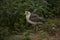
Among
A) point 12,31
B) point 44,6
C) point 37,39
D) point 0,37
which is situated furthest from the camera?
point 44,6

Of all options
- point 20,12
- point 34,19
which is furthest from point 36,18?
point 20,12

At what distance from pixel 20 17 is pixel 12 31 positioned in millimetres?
639

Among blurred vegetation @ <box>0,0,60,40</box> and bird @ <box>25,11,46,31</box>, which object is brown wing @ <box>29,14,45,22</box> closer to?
bird @ <box>25,11,46,31</box>

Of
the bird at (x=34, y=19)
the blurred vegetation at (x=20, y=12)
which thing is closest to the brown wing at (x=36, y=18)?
the bird at (x=34, y=19)

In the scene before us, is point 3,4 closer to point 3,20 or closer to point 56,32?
point 3,20

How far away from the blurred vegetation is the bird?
18 cm

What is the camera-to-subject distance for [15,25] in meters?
7.75

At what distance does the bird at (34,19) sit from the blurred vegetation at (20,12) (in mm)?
178

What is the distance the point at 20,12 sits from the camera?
805 cm

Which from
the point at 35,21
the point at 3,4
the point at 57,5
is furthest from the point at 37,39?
the point at 57,5

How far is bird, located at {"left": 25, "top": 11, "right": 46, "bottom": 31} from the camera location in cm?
770

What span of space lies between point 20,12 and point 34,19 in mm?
613

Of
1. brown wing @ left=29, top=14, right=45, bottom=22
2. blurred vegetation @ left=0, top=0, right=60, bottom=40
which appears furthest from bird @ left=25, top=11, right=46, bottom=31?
blurred vegetation @ left=0, top=0, right=60, bottom=40

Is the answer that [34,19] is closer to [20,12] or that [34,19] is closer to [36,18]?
[36,18]
